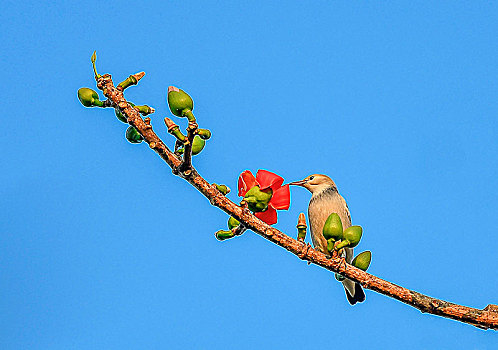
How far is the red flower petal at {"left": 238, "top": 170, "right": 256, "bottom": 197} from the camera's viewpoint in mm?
1990

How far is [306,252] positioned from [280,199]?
1.03ft

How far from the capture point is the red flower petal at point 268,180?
1.94 m

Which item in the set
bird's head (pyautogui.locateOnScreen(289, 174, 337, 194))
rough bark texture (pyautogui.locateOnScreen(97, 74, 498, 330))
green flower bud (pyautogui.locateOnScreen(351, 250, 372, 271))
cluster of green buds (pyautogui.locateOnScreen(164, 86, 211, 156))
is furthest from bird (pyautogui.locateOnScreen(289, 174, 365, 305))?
cluster of green buds (pyautogui.locateOnScreen(164, 86, 211, 156))

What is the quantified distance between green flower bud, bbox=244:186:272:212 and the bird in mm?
3078

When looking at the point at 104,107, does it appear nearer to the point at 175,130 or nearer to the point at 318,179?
the point at 175,130

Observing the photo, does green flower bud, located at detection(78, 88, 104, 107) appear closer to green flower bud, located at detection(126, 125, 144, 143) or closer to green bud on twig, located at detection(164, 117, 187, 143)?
green flower bud, located at detection(126, 125, 144, 143)

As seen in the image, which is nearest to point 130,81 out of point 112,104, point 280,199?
point 112,104

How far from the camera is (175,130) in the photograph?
179cm

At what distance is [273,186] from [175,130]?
42 cm

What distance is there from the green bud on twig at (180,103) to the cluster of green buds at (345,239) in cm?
64

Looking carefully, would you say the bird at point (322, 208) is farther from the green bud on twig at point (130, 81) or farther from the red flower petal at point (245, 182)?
the green bud on twig at point (130, 81)

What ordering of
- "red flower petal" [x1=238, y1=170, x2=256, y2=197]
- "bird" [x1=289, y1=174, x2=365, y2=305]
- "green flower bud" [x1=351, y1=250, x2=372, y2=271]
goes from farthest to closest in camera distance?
"bird" [x1=289, y1=174, x2=365, y2=305] < "red flower petal" [x1=238, y1=170, x2=256, y2=197] < "green flower bud" [x1=351, y1=250, x2=372, y2=271]

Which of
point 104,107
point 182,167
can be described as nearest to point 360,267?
point 182,167

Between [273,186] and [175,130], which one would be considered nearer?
[175,130]
